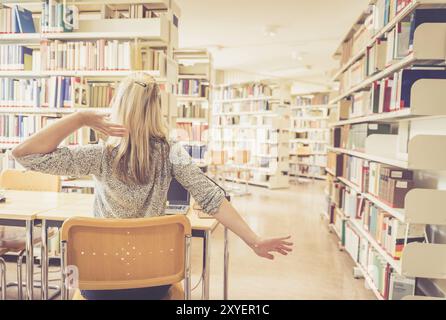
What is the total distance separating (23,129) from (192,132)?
112 inches

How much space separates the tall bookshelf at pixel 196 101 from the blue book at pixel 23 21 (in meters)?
2.64

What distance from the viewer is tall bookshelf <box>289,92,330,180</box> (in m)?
10.8

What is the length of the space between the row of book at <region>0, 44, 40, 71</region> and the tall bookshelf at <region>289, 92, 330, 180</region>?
7.94 metres

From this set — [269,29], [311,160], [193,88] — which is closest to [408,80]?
[193,88]

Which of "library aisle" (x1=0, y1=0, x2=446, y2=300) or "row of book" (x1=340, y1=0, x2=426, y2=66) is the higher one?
"row of book" (x1=340, y1=0, x2=426, y2=66)

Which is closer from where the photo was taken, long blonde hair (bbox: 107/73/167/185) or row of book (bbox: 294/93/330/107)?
long blonde hair (bbox: 107/73/167/185)

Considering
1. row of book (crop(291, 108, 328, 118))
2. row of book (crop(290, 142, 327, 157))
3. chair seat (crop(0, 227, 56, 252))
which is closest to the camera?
chair seat (crop(0, 227, 56, 252))

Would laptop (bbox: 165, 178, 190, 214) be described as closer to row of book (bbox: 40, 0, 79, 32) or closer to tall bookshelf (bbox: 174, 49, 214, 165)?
row of book (bbox: 40, 0, 79, 32)

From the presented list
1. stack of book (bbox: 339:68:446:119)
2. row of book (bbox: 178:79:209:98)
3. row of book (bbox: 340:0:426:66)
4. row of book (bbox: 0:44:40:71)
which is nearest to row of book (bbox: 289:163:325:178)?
row of book (bbox: 178:79:209:98)

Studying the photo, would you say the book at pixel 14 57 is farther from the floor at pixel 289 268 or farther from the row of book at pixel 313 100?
the row of book at pixel 313 100

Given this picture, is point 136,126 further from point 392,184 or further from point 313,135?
point 313,135

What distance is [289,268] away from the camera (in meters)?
3.48
